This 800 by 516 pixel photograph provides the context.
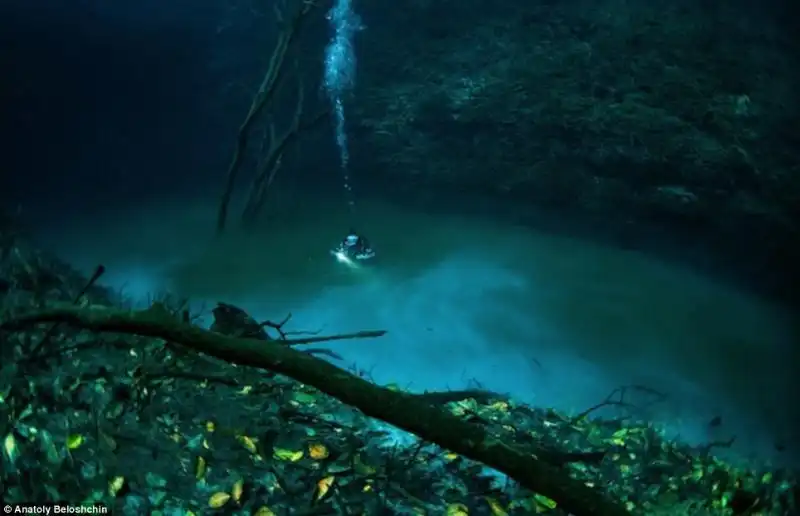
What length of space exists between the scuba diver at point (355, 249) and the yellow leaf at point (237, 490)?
176 inches

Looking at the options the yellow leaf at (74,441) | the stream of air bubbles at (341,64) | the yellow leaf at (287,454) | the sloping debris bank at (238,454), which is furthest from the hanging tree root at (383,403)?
the stream of air bubbles at (341,64)

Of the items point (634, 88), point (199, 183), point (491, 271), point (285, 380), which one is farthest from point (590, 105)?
point (199, 183)

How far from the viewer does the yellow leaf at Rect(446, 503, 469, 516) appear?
2.16 meters

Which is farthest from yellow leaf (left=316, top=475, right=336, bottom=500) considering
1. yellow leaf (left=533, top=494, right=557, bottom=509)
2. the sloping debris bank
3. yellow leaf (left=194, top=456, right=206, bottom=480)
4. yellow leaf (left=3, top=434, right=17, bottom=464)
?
yellow leaf (left=3, top=434, right=17, bottom=464)

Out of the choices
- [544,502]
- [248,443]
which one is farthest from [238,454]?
[544,502]

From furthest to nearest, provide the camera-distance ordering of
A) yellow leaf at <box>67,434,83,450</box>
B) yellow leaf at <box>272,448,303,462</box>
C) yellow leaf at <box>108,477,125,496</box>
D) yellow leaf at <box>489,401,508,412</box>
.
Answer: yellow leaf at <box>489,401,508,412</box>
yellow leaf at <box>272,448,303,462</box>
yellow leaf at <box>67,434,83,450</box>
yellow leaf at <box>108,477,125,496</box>

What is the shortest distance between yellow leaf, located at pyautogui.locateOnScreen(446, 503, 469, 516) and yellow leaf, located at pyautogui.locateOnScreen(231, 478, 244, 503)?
0.75 m

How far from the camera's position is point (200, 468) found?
2.11 metres

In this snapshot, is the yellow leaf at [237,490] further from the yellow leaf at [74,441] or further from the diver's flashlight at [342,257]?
the diver's flashlight at [342,257]

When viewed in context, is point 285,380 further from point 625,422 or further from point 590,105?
point 590,105

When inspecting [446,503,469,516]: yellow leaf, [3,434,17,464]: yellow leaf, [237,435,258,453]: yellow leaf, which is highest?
[237,435,258,453]: yellow leaf

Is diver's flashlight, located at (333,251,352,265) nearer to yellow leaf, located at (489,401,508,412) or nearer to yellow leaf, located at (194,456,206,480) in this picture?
yellow leaf, located at (489,401,508,412)

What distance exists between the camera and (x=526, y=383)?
4715 millimetres

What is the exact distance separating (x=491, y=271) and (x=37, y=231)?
5.26m
